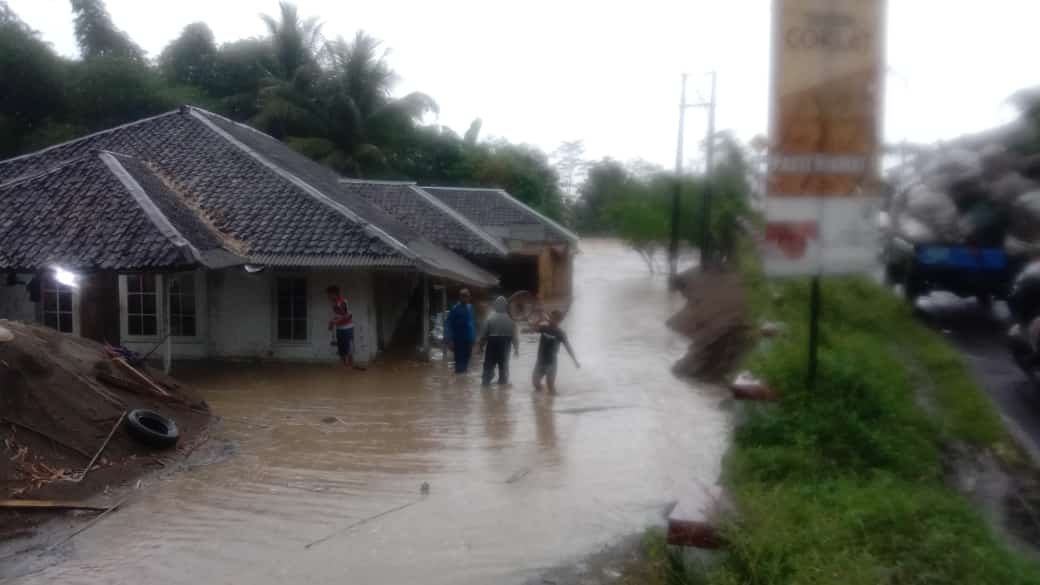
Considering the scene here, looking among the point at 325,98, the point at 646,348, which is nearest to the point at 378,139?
the point at 325,98

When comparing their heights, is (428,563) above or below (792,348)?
below

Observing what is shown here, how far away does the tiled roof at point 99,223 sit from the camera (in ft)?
52.2

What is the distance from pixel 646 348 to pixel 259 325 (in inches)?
365

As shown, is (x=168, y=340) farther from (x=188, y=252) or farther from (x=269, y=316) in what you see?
(x=269, y=316)

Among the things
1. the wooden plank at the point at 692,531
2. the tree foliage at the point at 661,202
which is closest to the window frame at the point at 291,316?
the tree foliage at the point at 661,202

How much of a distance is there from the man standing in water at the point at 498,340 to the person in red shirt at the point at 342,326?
9.32ft

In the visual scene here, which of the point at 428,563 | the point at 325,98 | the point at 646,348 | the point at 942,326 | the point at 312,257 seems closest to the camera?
the point at 428,563

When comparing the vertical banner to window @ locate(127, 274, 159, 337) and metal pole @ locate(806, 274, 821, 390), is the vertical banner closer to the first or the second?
metal pole @ locate(806, 274, 821, 390)

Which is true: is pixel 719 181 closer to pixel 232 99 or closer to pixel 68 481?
pixel 68 481

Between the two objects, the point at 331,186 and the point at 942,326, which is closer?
the point at 942,326

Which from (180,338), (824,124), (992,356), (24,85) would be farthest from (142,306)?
(24,85)

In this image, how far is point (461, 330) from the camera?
1784cm

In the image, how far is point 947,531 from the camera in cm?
535

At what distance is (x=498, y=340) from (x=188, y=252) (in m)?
4.93
